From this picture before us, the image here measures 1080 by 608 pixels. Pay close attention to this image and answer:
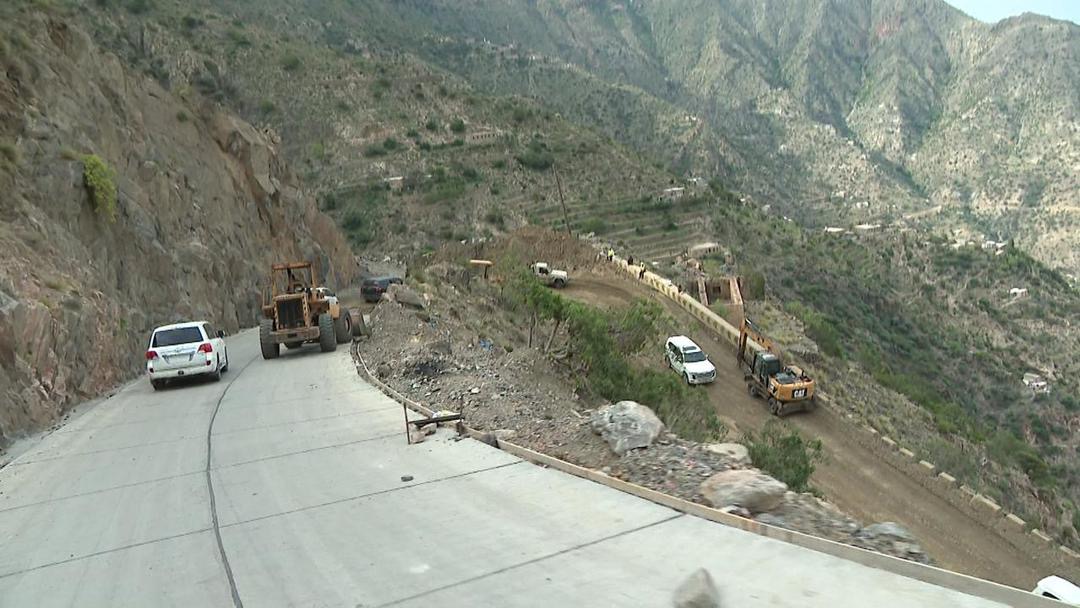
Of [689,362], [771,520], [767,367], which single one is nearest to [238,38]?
[689,362]

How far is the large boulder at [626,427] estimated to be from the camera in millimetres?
8578

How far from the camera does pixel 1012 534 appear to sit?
2122 centimetres

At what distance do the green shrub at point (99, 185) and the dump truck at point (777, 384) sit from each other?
22272 millimetres

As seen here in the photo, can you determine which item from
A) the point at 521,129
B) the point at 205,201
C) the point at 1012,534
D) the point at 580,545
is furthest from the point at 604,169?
the point at 580,545

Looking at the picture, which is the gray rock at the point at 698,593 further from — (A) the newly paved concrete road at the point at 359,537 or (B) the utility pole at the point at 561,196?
(B) the utility pole at the point at 561,196

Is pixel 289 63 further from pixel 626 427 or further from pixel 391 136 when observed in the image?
pixel 626 427

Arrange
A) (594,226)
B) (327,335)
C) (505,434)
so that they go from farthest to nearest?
(594,226)
(327,335)
(505,434)

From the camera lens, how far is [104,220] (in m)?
22.8

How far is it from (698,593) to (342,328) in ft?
62.9

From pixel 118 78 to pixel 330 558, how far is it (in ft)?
101

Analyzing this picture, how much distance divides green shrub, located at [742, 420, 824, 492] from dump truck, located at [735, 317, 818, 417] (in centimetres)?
118

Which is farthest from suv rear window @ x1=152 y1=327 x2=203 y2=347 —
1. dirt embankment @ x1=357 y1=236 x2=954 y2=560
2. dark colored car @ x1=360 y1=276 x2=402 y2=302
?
dark colored car @ x1=360 y1=276 x2=402 y2=302

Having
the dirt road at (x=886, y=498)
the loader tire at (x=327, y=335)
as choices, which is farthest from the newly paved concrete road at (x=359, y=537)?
the dirt road at (x=886, y=498)

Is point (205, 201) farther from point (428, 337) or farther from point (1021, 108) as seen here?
point (1021, 108)
